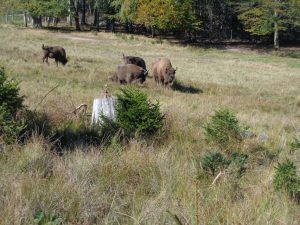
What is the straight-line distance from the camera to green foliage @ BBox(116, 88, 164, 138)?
743 centimetres

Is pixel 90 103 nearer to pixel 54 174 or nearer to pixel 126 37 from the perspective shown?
pixel 54 174

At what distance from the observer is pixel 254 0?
50719mm

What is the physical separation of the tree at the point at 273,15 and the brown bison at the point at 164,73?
31.1 metres

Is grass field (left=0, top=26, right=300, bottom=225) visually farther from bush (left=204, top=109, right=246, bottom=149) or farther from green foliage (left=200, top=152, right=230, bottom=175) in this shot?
bush (left=204, top=109, right=246, bottom=149)

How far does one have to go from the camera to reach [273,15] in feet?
161

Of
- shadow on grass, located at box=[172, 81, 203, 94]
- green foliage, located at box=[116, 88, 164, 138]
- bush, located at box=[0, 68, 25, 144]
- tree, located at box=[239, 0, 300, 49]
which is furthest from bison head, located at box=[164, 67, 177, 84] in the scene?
tree, located at box=[239, 0, 300, 49]

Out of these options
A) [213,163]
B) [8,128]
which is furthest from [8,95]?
[213,163]

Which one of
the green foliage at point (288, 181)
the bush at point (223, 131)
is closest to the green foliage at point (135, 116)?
the bush at point (223, 131)

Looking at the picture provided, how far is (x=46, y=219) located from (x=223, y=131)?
483 cm

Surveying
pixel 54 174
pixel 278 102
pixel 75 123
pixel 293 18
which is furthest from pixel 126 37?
pixel 54 174

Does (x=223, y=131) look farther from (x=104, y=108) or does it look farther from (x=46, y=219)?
(x=46, y=219)

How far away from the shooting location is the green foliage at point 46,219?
3.57 m

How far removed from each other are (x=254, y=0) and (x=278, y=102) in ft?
113

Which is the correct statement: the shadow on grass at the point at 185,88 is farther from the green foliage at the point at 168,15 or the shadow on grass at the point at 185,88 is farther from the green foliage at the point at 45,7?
the green foliage at the point at 45,7
